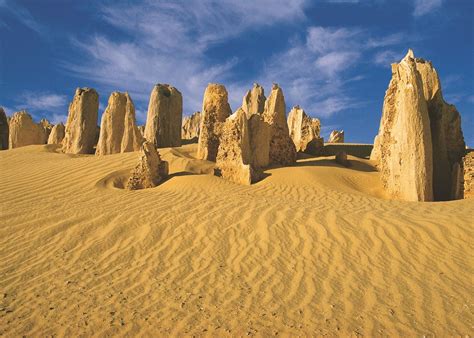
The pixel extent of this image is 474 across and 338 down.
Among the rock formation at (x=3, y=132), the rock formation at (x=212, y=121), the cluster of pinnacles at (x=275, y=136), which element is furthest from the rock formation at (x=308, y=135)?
the rock formation at (x=3, y=132)

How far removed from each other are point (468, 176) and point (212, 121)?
303 inches

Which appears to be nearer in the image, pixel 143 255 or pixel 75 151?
pixel 143 255

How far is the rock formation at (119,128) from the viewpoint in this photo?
15.2 meters

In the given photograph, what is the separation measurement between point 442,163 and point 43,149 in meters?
16.3

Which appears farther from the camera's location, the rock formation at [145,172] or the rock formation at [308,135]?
the rock formation at [308,135]

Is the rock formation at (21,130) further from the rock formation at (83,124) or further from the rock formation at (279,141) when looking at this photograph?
the rock formation at (279,141)

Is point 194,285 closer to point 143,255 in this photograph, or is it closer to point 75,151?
point 143,255

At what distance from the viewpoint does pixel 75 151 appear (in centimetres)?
1666

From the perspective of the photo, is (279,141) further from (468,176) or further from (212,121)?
(468,176)

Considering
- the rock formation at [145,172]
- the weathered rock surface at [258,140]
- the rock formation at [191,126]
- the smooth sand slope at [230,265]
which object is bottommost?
the smooth sand slope at [230,265]

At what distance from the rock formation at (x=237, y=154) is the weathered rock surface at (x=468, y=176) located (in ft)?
16.8

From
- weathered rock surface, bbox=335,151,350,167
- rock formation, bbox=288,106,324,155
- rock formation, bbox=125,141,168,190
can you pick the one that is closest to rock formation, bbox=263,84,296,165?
weathered rock surface, bbox=335,151,350,167

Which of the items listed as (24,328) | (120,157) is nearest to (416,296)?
(24,328)

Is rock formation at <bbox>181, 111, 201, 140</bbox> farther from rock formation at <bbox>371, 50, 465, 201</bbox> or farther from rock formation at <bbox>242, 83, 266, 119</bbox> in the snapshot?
rock formation at <bbox>371, 50, 465, 201</bbox>
